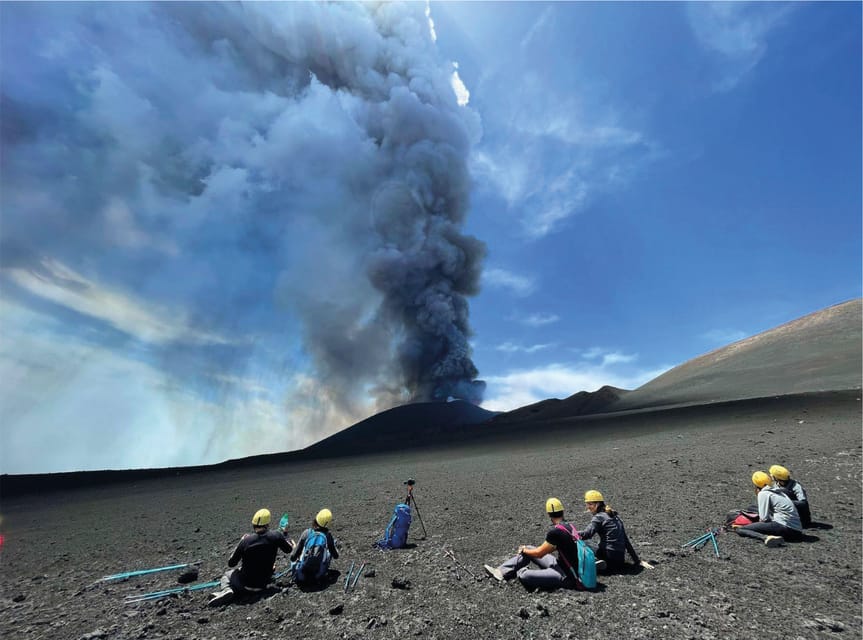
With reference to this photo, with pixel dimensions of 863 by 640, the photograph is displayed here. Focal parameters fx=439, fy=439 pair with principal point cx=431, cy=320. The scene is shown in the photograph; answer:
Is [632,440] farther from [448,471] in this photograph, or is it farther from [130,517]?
[130,517]

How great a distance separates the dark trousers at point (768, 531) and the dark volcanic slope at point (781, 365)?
1169 inches

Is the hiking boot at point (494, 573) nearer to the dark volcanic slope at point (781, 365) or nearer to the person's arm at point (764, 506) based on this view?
the person's arm at point (764, 506)

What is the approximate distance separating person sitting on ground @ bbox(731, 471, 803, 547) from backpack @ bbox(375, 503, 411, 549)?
5.54 m

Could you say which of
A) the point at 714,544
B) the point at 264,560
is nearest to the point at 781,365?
the point at 714,544

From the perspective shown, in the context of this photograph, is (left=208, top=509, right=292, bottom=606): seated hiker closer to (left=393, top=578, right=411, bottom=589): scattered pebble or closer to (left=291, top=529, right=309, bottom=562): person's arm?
(left=291, top=529, right=309, bottom=562): person's arm

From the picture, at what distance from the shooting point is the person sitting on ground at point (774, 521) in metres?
6.87

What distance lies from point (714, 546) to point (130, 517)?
17.6 meters

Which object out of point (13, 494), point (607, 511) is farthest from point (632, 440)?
point (13, 494)

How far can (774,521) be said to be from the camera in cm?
702

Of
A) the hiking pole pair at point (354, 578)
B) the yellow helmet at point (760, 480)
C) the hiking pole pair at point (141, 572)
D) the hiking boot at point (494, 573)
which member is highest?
the yellow helmet at point (760, 480)

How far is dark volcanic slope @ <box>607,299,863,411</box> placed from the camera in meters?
35.7

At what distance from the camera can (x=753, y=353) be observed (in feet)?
181

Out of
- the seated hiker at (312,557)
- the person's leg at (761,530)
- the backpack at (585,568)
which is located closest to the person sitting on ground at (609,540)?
the backpack at (585,568)

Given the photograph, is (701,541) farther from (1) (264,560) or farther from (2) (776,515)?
(1) (264,560)
